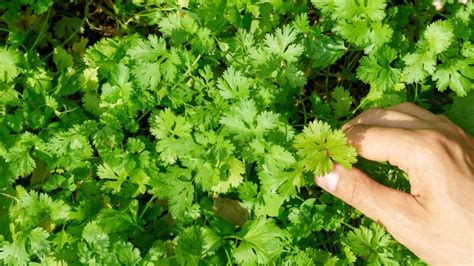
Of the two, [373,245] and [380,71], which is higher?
[380,71]

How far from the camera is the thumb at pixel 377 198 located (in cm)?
230

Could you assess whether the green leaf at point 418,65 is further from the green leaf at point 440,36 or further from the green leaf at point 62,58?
the green leaf at point 62,58

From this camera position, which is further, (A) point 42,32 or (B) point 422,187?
(A) point 42,32

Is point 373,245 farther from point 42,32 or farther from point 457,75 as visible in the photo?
point 42,32

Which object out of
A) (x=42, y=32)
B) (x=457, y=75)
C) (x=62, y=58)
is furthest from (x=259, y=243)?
(x=42, y=32)

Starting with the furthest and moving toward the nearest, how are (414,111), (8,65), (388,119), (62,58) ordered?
(62,58), (8,65), (414,111), (388,119)

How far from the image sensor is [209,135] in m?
2.57

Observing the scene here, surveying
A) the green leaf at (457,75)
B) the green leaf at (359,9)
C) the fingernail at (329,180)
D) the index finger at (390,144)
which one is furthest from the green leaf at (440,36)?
the fingernail at (329,180)

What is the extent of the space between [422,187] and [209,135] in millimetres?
1024

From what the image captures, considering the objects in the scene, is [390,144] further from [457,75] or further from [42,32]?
[42,32]

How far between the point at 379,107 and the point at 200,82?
969 mm

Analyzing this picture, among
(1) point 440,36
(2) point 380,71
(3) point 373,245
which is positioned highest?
(1) point 440,36

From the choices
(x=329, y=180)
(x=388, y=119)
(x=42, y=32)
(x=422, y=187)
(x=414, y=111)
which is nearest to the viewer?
(x=422, y=187)

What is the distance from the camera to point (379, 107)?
276cm
